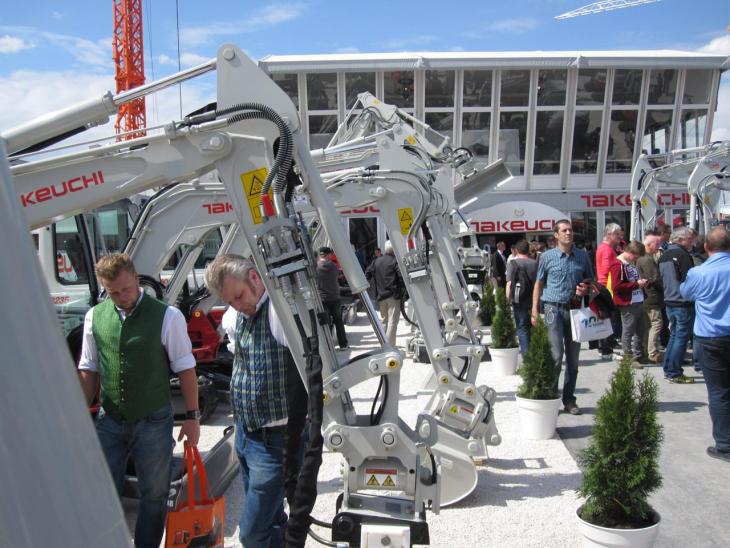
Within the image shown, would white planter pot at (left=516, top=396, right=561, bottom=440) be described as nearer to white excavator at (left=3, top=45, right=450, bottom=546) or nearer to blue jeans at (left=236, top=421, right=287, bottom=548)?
white excavator at (left=3, top=45, right=450, bottom=546)

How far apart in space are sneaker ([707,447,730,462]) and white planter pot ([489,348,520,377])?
12.0ft

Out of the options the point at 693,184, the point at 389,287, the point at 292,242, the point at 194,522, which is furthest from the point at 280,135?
the point at 693,184

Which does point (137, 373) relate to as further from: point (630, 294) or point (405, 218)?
point (630, 294)

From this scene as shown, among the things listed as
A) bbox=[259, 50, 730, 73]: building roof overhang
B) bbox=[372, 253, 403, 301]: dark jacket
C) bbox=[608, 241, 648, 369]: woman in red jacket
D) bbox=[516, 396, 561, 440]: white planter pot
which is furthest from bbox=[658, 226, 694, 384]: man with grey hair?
bbox=[259, 50, 730, 73]: building roof overhang

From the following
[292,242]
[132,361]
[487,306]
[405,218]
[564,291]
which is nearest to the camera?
[292,242]

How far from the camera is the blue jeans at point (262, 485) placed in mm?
3355

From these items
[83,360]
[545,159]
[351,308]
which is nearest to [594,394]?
[83,360]

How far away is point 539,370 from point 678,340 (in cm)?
348

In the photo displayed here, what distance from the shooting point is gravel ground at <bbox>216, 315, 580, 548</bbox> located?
14.8 feet

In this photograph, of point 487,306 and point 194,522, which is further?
point 487,306

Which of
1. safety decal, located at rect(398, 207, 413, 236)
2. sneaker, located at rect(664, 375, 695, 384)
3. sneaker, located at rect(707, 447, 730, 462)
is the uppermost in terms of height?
safety decal, located at rect(398, 207, 413, 236)

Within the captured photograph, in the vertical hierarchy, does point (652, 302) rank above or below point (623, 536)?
above

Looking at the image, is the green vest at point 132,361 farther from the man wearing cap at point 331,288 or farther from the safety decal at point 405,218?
the man wearing cap at point 331,288

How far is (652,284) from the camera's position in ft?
32.4
